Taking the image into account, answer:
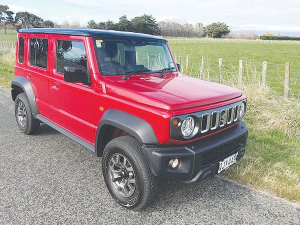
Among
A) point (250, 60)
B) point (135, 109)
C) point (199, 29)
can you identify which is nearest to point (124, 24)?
point (135, 109)

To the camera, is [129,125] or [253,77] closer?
[129,125]

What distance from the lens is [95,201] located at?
9.98ft

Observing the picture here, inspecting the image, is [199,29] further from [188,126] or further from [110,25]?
[188,126]

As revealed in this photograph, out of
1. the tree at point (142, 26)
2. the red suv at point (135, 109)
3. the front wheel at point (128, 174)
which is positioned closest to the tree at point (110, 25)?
the tree at point (142, 26)

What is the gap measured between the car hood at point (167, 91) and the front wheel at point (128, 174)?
47 cm

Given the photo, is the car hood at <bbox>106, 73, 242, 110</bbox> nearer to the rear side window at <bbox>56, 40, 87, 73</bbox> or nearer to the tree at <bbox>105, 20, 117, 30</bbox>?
the rear side window at <bbox>56, 40, 87, 73</bbox>

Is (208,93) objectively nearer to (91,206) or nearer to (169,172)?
(169,172)

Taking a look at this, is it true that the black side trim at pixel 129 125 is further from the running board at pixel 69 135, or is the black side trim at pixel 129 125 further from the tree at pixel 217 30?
the tree at pixel 217 30

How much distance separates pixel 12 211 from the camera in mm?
2811

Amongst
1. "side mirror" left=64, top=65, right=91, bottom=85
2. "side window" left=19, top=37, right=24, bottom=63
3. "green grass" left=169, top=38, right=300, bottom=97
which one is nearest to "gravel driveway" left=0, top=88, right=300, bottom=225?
"side mirror" left=64, top=65, right=91, bottom=85

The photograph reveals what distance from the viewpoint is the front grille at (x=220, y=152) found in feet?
9.12

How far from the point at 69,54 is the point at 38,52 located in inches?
39.6

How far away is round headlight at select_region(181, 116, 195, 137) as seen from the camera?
258 cm

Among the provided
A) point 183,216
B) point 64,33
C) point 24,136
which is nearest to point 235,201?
point 183,216
